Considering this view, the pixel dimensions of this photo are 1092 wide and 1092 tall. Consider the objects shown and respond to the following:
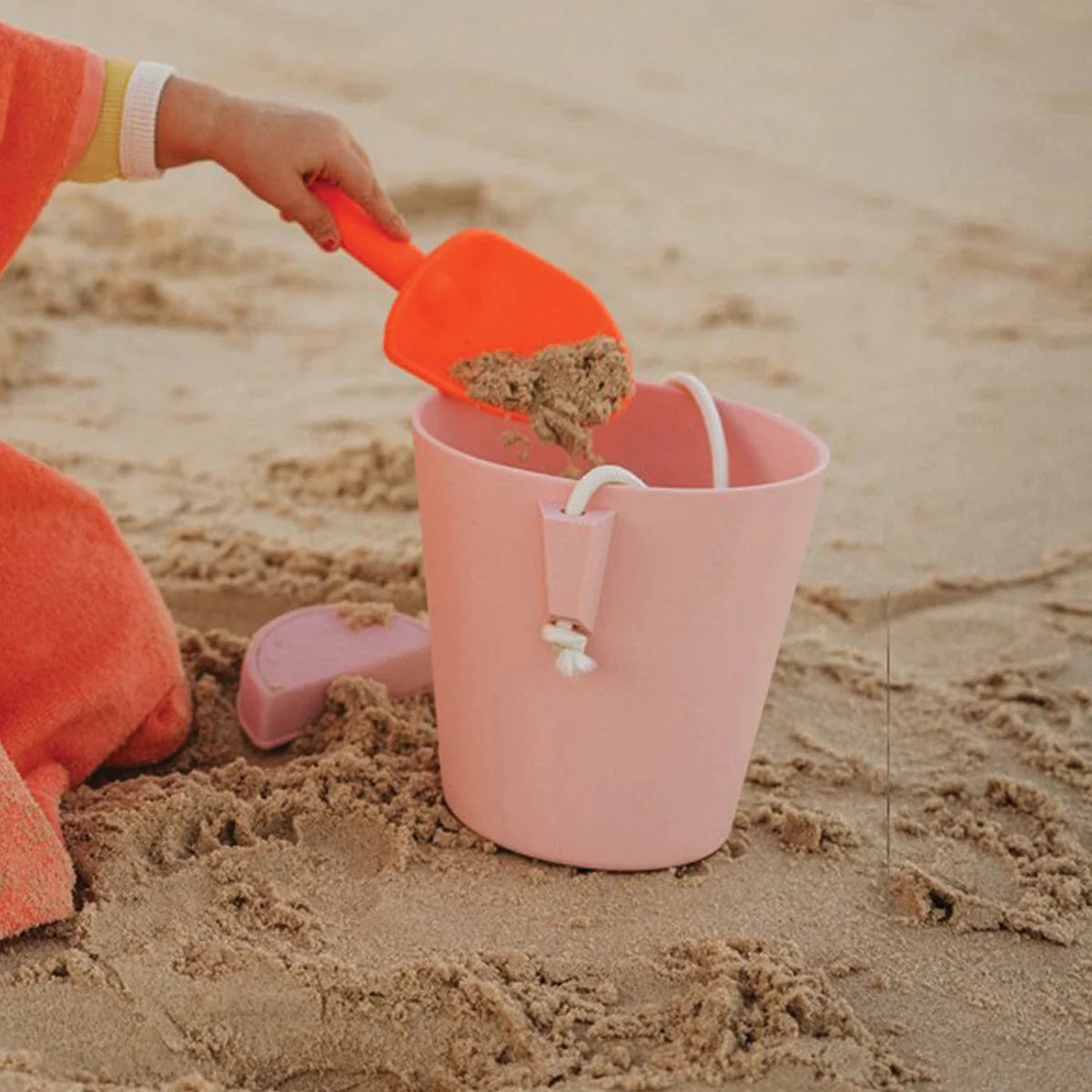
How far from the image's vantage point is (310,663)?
135 centimetres

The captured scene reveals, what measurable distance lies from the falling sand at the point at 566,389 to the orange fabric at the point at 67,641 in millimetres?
324

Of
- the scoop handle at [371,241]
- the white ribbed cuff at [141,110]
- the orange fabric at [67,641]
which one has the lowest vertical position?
the orange fabric at [67,641]

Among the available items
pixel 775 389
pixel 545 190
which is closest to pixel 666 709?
pixel 775 389

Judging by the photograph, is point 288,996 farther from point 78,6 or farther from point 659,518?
point 78,6

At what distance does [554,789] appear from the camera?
114 centimetres

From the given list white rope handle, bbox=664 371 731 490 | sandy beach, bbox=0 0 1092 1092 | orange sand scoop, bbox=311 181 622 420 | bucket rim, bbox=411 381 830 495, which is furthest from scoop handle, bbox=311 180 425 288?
sandy beach, bbox=0 0 1092 1092

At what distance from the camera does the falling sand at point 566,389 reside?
1148mm

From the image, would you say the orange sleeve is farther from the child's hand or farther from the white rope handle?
the white rope handle

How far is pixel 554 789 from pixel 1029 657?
569 mm

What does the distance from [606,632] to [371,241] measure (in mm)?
386

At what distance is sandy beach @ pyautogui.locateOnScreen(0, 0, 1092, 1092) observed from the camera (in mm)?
960

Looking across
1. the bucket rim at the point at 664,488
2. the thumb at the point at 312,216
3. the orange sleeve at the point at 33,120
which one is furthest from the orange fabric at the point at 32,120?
the bucket rim at the point at 664,488

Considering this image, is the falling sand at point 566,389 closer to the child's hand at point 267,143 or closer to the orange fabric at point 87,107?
the child's hand at point 267,143

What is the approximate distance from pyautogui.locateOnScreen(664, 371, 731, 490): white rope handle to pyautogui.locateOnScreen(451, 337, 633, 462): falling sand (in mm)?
65
